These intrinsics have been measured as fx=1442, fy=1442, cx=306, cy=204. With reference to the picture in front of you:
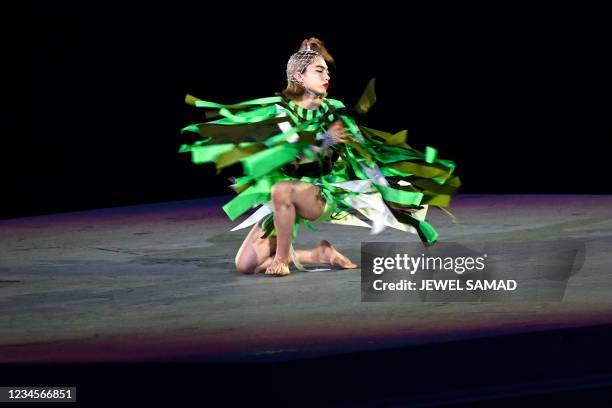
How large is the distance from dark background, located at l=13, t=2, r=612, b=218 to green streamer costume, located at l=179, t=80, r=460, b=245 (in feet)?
9.13

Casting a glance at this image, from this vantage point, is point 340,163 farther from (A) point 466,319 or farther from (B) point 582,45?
(B) point 582,45

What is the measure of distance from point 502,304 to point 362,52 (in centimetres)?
395

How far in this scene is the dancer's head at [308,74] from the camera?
5645mm

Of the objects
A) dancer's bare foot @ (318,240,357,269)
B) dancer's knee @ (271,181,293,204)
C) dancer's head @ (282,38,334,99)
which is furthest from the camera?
dancer's bare foot @ (318,240,357,269)

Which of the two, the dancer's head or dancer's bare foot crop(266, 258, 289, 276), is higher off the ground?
the dancer's head

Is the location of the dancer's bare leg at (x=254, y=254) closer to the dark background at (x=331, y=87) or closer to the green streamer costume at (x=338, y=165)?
the green streamer costume at (x=338, y=165)

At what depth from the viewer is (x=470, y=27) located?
28.3 feet

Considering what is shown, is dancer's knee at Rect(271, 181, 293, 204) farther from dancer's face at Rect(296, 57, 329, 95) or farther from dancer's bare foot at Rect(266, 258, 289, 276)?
dancer's face at Rect(296, 57, 329, 95)

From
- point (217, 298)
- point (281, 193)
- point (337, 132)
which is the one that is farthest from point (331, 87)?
point (217, 298)

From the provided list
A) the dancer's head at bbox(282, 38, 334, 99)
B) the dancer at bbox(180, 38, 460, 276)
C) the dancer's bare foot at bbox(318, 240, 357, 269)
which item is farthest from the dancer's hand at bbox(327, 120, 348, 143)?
the dancer's bare foot at bbox(318, 240, 357, 269)

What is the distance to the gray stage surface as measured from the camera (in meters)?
4.30

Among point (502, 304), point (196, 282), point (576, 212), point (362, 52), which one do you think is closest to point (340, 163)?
point (196, 282)

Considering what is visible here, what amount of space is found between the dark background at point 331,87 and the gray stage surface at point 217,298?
1.01 m

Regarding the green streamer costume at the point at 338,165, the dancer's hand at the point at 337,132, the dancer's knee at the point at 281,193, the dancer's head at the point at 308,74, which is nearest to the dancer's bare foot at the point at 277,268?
the green streamer costume at the point at 338,165
